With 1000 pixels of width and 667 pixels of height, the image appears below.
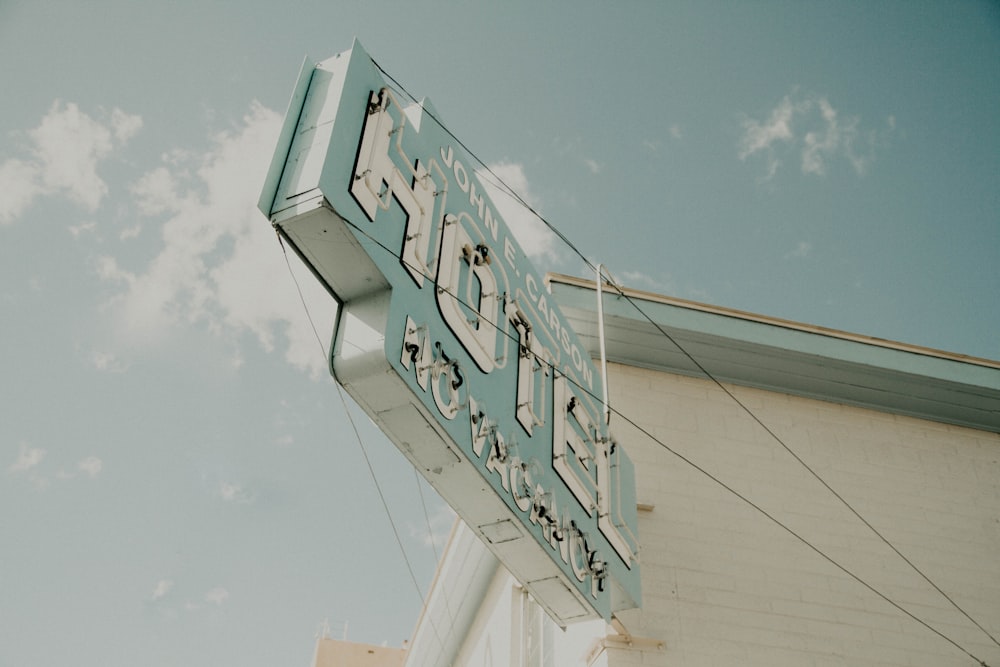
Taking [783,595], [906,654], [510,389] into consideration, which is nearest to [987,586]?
[906,654]

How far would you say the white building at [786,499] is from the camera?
6379mm

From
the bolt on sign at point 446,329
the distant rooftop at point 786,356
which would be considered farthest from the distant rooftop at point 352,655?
the bolt on sign at point 446,329

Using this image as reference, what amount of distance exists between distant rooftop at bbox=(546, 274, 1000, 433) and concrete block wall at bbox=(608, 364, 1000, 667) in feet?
0.49

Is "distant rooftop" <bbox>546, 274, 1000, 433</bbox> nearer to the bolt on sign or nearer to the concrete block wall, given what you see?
the concrete block wall

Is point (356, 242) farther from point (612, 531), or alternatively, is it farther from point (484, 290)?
point (612, 531)

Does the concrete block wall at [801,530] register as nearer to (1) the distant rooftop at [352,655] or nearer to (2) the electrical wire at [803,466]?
(2) the electrical wire at [803,466]

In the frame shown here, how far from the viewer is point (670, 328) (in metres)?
7.77

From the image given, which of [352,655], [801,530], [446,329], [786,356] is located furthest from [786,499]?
[352,655]

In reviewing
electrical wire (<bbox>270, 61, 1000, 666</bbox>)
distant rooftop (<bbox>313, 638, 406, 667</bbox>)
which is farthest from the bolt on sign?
distant rooftop (<bbox>313, 638, 406, 667</bbox>)

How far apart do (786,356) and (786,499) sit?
1.43 meters

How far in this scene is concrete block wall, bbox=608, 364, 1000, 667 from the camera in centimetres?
631

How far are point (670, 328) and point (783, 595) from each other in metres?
2.50

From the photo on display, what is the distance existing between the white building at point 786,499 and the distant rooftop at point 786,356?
18 mm

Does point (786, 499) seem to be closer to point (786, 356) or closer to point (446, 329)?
point (786, 356)
